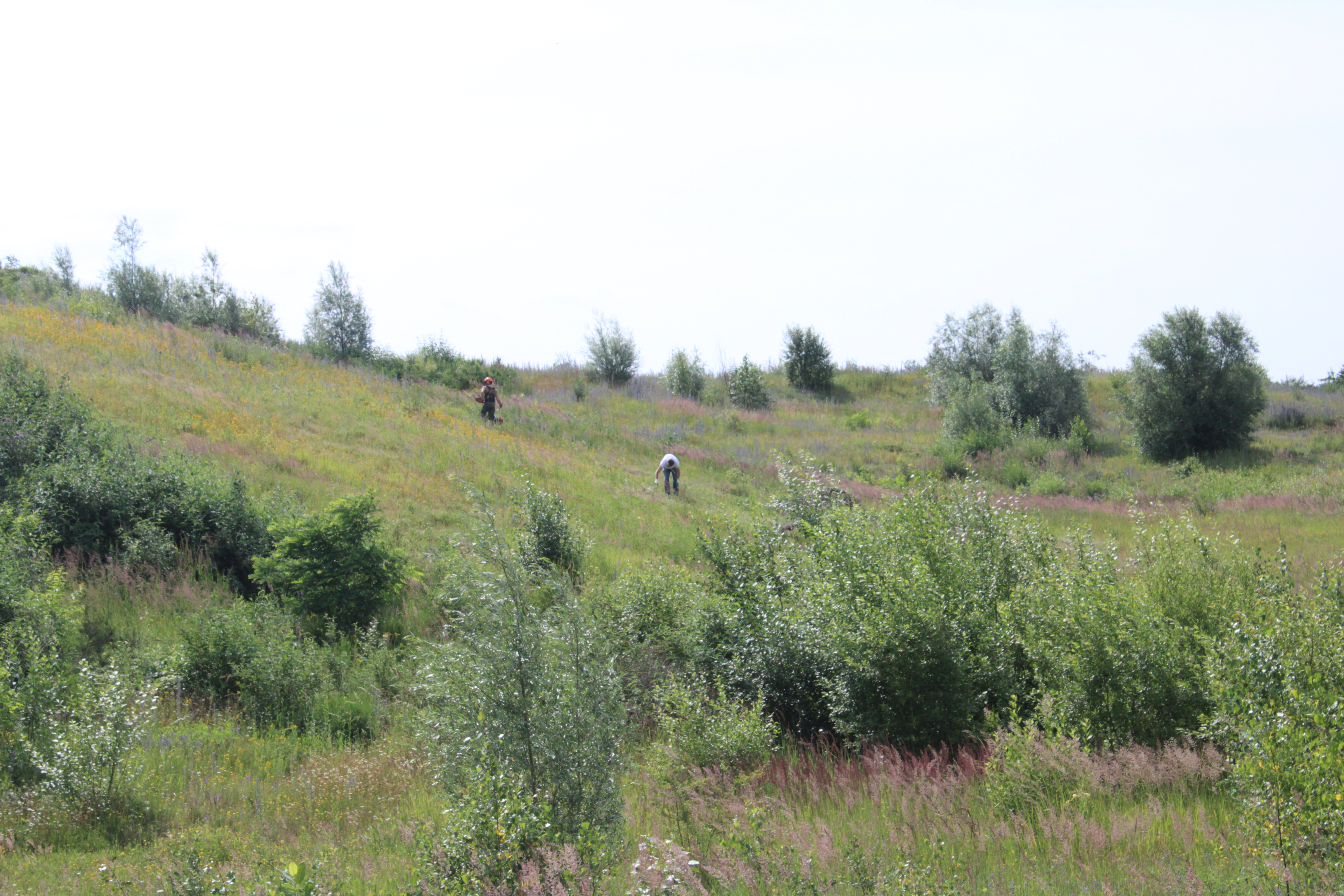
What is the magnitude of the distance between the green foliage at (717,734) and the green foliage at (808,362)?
41.5 m

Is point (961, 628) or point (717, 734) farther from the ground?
point (961, 628)

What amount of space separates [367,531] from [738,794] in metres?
8.12

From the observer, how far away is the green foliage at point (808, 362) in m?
48.2

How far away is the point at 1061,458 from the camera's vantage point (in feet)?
107

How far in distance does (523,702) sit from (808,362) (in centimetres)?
4494

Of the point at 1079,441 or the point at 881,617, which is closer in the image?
the point at 881,617

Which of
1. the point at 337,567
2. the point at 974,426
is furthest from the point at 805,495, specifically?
the point at 974,426

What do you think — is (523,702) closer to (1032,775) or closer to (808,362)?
(1032,775)

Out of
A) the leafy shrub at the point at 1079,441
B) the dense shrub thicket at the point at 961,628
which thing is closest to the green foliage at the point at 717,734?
the dense shrub thicket at the point at 961,628

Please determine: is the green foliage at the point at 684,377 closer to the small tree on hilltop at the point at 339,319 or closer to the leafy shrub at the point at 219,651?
the small tree on hilltop at the point at 339,319

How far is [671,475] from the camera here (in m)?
22.2

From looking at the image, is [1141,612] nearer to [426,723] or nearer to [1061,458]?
[426,723]

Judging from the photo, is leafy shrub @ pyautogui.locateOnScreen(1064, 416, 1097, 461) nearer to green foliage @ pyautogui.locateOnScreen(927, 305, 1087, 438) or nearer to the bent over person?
green foliage @ pyautogui.locateOnScreen(927, 305, 1087, 438)

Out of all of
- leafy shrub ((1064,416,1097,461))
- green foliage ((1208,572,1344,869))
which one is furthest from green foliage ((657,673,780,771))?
leafy shrub ((1064,416,1097,461))
